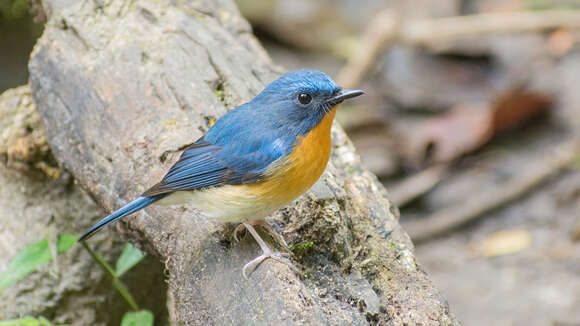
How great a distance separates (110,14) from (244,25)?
3.10 ft

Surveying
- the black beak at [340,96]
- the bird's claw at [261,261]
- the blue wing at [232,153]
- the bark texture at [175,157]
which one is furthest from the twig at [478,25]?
the bird's claw at [261,261]

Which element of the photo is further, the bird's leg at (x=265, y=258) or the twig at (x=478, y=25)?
the twig at (x=478, y=25)

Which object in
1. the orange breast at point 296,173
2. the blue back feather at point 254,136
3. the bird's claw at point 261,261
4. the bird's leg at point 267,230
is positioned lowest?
the bird's leg at point 267,230

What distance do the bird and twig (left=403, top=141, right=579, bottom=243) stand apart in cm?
328

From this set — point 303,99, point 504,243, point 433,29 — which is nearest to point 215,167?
point 303,99

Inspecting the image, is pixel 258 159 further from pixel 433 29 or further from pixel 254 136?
pixel 433 29

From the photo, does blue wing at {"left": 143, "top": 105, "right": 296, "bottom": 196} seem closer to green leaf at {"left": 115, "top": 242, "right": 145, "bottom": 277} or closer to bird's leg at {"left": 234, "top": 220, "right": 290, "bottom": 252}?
bird's leg at {"left": 234, "top": 220, "right": 290, "bottom": 252}

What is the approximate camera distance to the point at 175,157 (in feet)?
11.3

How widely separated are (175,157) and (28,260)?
0.93 metres

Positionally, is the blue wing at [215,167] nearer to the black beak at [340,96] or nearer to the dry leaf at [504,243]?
the black beak at [340,96]

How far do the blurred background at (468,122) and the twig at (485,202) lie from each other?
0.01 meters

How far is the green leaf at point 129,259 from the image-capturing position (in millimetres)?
3646

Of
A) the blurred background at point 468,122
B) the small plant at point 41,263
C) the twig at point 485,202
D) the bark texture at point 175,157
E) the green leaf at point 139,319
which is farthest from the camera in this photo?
the twig at point 485,202

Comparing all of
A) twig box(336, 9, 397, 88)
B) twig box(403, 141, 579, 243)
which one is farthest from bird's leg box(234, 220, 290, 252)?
twig box(336, 9, 397, 88)
